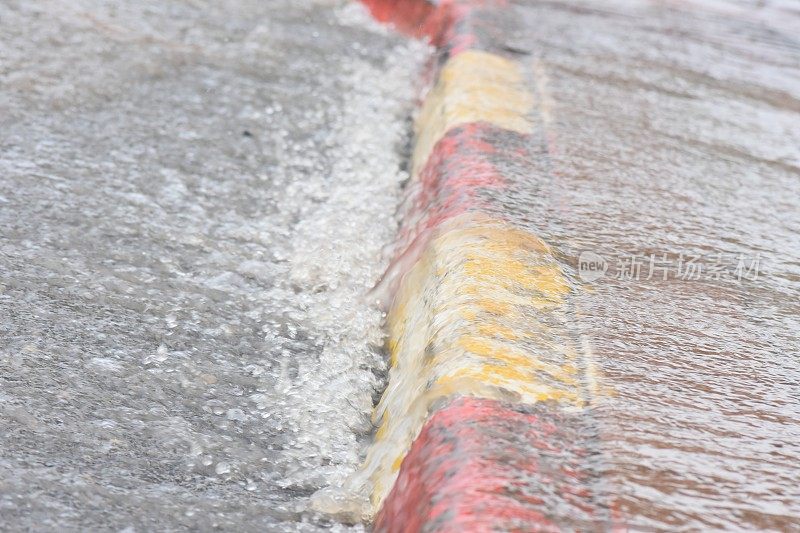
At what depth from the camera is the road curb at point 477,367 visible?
963mm

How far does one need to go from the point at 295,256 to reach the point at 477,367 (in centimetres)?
61

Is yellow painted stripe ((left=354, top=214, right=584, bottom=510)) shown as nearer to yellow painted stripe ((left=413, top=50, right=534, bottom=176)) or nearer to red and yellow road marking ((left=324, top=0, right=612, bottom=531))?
red and yellow road marking ((left=324, top=0, right=612, bottom=531))

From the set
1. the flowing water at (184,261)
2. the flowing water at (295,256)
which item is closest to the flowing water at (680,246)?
the flowing water at (295,256)

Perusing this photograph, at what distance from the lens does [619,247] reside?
59.4 inches

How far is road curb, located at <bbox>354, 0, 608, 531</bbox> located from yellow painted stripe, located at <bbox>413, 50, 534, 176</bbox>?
39 mm

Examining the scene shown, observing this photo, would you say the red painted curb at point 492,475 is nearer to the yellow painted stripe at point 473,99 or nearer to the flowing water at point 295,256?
the flowing water at point 295,256

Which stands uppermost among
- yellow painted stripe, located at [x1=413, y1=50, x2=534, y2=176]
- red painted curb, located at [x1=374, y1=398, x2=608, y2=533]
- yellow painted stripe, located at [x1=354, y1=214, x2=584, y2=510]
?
yellow painted stripe, located at [x1=413, y1=50, x2=534, y2=176]

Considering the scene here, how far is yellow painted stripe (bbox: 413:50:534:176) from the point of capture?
1.98 metres

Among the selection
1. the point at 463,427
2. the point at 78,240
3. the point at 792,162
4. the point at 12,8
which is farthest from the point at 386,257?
the point at 12,8

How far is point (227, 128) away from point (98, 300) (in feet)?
2.52

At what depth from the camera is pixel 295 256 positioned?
1.66 metres

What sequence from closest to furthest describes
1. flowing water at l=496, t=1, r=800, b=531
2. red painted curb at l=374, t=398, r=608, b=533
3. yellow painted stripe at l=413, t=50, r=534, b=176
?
red painted curb at l=374, t=398, r=608, b=533 → flowing water at l=496, t=1, r=800, b=531 → yellow painted stripe at l=413, t=50, r=534, b=176

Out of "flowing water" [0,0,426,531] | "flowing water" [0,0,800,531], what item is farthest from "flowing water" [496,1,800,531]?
"flowing water" [0,0,426,531]

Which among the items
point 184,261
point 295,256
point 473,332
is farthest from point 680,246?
point 184,261
